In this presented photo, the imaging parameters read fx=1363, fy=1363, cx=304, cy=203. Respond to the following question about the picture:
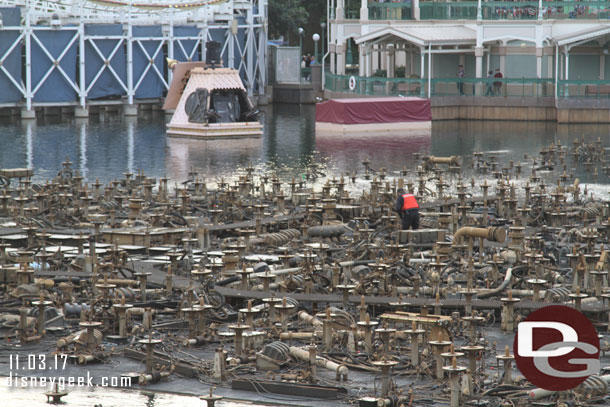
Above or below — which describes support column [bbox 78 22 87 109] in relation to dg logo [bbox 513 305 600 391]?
above

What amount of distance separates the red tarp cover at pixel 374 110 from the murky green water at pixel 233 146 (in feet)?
4.38

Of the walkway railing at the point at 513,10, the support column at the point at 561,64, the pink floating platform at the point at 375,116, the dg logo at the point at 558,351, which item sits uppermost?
the walkway railing at the point at 513,10

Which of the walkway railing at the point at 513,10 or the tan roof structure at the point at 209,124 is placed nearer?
the tan roof structure at the point at 209,124

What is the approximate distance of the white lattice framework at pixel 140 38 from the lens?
77750 mm

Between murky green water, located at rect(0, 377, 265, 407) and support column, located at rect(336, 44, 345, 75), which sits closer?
murky green water, located at rect(0, 377, 265, 407)

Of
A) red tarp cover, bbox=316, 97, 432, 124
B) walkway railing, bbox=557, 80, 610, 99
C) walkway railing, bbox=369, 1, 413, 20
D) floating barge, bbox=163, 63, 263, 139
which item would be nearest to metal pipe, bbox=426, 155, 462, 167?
floating barge, bbox=163, 63, 263, 139

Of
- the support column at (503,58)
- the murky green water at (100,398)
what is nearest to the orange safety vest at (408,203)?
the murky green water at (100,398)

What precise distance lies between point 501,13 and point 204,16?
1888 centimetres

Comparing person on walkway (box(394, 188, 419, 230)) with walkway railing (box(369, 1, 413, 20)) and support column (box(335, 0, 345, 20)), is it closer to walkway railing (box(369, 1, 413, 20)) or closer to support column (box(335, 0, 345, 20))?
walkway railing (box(369, 1, 413, 20))

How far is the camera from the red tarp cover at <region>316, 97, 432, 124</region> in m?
72.0

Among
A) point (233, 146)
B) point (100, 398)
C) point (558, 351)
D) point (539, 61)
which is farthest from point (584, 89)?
point (100, 398)

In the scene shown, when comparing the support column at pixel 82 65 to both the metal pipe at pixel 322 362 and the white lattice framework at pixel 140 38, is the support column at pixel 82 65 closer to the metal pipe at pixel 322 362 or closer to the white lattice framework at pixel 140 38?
the white lattice framework at pixel 140 38

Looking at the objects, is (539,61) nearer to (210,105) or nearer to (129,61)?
(210,105)

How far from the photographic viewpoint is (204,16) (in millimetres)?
86938
